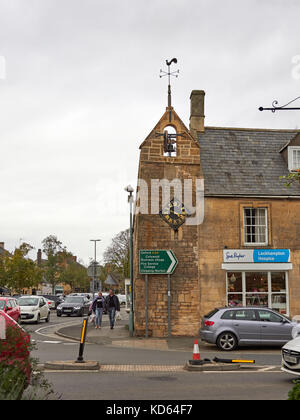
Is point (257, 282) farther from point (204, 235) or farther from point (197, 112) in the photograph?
point (197, 112)

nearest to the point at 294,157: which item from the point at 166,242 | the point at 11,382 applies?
the point at 166,242

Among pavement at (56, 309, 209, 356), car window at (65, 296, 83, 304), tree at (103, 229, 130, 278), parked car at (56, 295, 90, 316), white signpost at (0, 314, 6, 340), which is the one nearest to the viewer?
white signpost at (0, 314, 6, 340)

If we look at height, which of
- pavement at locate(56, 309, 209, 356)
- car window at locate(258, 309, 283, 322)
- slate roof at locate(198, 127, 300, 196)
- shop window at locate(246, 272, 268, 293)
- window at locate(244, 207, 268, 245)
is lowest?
pavement at locate(56, 309, 209, 356)

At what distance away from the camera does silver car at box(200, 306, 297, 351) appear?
54.2ft

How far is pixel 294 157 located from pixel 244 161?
228 cm

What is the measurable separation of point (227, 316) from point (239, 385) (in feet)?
21.7

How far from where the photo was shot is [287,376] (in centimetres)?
1127

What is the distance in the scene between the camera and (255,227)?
72.3 feet

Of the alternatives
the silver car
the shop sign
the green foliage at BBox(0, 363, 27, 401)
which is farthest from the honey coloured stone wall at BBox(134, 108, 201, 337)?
the green foliage at BBox(0, 363, 27, 401)

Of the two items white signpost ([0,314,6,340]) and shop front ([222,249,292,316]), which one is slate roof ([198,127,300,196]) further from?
white signpost ([0,314,6,340])

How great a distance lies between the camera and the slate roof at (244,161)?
22156mm

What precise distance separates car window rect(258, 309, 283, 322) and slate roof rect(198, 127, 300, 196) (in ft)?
20.8

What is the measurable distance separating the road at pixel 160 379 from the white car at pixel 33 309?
12140 millimetres

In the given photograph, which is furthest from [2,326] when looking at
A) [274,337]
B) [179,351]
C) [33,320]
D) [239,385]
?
[33,320]
